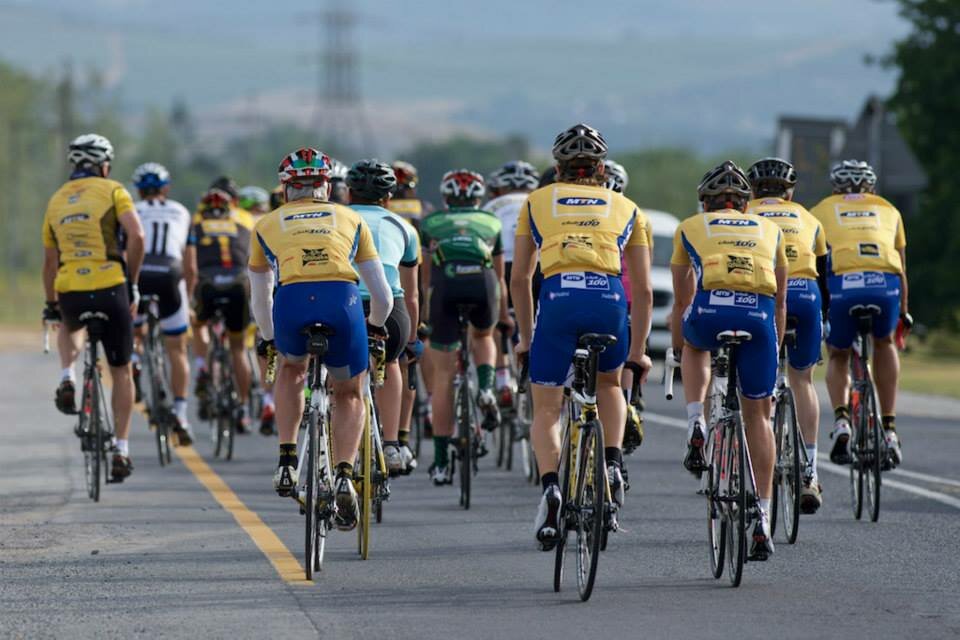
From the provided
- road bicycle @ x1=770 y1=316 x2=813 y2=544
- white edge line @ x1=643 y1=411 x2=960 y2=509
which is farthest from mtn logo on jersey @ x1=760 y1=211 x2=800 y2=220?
white edge line @ x1=643 y1=411 x2=960 y2=509

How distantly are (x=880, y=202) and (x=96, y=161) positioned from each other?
501 centimetres

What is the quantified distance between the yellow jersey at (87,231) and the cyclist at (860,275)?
4463 mm

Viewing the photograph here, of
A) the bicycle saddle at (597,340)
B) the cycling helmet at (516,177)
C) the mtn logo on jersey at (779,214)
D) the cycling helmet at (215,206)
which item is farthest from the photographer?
the cycling helmet at (215,206)

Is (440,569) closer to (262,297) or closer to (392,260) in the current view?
(262,297)

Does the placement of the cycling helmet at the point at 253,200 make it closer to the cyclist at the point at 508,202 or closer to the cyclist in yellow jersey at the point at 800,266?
the cyclist at the point at 508,202

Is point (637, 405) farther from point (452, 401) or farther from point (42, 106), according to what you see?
point (42, 106)

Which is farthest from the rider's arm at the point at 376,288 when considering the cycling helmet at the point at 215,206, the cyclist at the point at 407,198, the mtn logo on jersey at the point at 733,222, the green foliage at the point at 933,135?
the green foliage at the point at 933,135

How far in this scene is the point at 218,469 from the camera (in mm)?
16016

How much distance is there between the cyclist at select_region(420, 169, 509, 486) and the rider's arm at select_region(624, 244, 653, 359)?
4049 millimetres

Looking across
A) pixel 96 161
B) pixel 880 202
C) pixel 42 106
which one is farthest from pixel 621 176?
pixel 42 106

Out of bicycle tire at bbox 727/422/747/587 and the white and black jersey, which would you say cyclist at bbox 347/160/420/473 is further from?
the white and black jersey

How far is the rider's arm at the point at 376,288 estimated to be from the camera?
34.7 feet

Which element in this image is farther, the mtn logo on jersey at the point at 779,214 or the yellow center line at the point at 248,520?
the mtn logo on jersey at the point at 779,214

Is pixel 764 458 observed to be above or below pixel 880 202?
below
